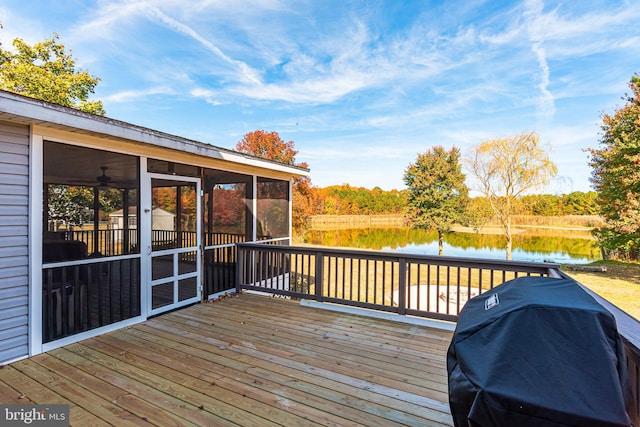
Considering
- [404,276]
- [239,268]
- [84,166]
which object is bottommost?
[239,268]

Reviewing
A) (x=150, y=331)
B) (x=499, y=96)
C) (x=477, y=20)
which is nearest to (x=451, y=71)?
(x=477, y=20)

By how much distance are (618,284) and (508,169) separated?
27.5ft

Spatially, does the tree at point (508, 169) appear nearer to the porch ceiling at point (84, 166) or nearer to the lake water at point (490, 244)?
the lake water at point (490, 244)

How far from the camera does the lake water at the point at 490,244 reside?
1574cm

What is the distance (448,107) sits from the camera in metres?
14.2

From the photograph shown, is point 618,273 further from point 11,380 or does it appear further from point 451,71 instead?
point 11,380

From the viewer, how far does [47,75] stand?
42.0 feet

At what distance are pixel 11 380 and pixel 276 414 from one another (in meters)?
2.14

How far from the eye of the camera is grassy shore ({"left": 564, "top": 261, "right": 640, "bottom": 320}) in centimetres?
649

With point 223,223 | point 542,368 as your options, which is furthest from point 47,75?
point 542,368

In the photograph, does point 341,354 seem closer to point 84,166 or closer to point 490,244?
point 84,166

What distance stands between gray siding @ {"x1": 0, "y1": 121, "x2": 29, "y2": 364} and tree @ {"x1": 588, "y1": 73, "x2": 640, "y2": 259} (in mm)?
12352

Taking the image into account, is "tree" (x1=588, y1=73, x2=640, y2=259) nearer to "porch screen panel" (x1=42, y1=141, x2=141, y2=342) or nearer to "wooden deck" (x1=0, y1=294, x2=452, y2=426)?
"wooden deck" (x1=0, y1=294, x2=452, y2=426)

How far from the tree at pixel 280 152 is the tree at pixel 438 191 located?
20.5 ft
